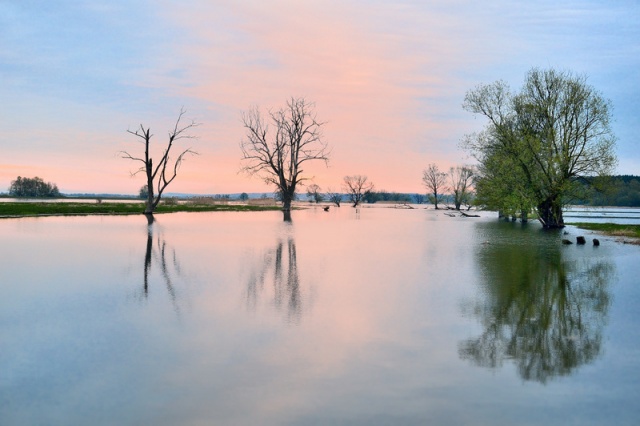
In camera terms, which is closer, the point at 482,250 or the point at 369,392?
the point at 369,392

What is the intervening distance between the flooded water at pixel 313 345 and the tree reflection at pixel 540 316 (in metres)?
0.06

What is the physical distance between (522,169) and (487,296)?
42645 mm

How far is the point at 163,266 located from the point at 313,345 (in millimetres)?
11971

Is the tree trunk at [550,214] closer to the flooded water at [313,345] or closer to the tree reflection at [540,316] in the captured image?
the tree reflection at [540,316]

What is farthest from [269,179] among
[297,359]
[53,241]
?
[297,359]

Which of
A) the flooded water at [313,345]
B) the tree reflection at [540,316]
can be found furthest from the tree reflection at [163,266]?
the tree reflection at [540,316]

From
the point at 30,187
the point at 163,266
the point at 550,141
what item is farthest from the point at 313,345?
the point at 30,187

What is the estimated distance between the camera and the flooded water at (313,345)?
22.2ft

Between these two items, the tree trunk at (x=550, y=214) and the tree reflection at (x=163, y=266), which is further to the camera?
the tree trunk at (x=550, y=214)

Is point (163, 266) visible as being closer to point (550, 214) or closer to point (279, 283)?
point (279, 283)

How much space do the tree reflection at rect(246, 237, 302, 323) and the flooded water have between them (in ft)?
0.33

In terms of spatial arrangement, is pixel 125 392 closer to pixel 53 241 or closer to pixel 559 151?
pixel 53 241

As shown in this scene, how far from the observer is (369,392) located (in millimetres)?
7281

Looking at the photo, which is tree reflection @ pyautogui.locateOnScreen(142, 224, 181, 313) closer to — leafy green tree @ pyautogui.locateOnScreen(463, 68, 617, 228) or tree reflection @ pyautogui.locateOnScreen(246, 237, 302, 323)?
tree reflection @ pyautogui.locateOnScreen(246, 237, 302, 323)
